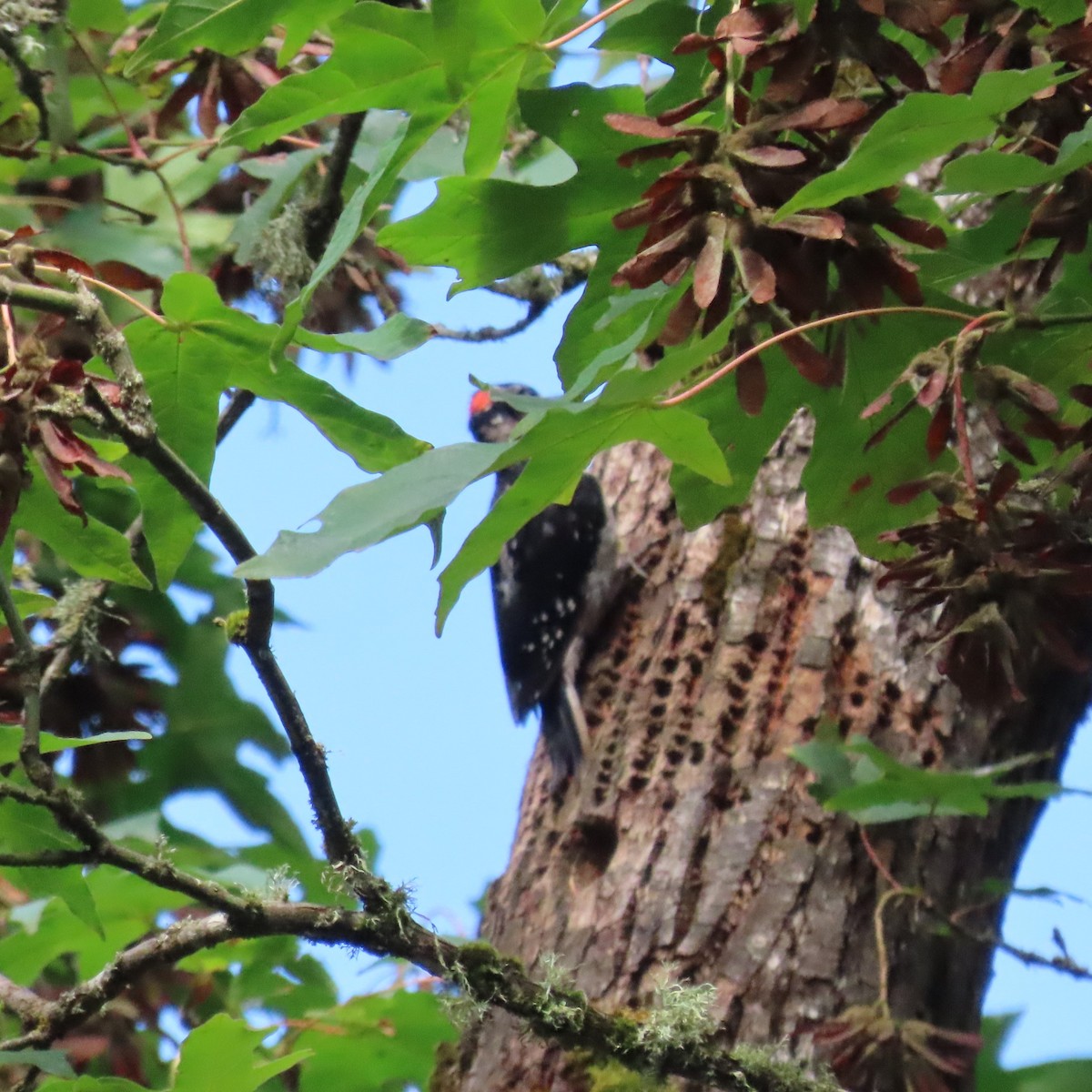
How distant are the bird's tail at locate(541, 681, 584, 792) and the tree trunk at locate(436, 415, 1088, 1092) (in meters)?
0.03

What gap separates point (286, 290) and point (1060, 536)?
120 cm

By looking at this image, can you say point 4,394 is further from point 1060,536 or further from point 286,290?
point 286,290

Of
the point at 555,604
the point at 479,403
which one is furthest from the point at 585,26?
the point at 479,403

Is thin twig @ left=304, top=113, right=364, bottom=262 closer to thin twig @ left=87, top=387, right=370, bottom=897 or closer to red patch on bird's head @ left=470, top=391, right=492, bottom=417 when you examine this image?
thin twig @ left=87, top=387, right=370, bottom=897

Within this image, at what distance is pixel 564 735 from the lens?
204cm

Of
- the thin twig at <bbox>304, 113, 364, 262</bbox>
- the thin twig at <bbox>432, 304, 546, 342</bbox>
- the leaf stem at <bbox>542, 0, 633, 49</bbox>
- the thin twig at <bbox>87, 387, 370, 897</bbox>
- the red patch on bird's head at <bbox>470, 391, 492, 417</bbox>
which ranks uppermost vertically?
the red patch on bird's head at <bbox>470, 391, 492, 417</bbox>

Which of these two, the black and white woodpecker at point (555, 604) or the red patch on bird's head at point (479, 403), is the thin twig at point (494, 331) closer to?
the black and white woodpecker at point (555, 604)

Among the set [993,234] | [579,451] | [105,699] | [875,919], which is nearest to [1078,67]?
[993,234]

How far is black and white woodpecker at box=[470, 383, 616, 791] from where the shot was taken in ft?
7.03

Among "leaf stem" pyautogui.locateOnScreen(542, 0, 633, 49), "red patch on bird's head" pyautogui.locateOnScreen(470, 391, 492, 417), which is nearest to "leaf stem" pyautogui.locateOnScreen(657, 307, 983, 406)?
"leaf stem" pyautogui.locateOnScreen(542, 0, 633, 49)

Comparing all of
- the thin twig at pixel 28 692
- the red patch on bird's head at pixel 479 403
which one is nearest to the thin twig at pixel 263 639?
the thin twig at pixel 28 692

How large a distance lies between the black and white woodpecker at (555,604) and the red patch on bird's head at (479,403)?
0.21 metres

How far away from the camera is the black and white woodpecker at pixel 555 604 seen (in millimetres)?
2143

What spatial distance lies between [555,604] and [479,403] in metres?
1.44
